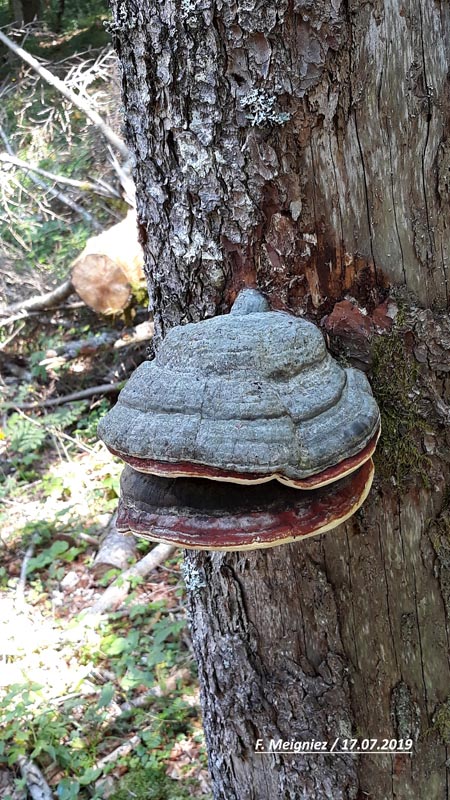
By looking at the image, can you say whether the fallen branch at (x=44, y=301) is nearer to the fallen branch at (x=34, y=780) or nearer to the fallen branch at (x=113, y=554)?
the fallen branch at (x=113, y=554)

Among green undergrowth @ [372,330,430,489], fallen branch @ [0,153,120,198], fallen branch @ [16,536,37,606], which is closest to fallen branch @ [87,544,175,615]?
fallen branch @ [16,536,37,606]

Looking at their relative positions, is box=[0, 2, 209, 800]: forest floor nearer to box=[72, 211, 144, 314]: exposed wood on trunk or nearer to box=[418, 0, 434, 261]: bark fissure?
box=[72, 211, 144, 314]: exposed wood on trunk

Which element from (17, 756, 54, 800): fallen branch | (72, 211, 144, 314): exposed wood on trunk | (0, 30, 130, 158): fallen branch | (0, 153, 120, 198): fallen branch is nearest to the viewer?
(17, 756, 54, 800): fallen branch

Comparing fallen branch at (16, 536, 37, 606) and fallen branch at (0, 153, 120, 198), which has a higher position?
fallen branch at (0, 153, 120, 198)

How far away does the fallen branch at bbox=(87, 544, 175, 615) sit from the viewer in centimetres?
503

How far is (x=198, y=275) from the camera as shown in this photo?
196cm

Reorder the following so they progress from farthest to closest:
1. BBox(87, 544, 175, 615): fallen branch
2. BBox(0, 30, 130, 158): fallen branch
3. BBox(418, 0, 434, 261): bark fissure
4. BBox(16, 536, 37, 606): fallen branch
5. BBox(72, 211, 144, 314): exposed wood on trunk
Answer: BBox(0, 30, 130, 158): fallen branch → BBox(72, 211, 144, 314): exposed wood on trunk → BBox(16, 536, 37, 606): fallen branch → BBox(87, 544, 175, 615): fallen branch → BBox(418, 0, 434, 261): bark fissure

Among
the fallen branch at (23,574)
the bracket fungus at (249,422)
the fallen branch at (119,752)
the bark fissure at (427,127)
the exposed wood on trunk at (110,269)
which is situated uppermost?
the bark fissure at (427,127)

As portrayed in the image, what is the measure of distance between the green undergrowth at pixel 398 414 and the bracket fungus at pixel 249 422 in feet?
0.92

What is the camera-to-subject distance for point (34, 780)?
367 centimetres

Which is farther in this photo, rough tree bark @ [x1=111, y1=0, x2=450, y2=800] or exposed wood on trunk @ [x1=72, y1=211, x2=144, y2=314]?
exposed wood on trunk @ [x1=72, y1=211, x2=144, y2=314]

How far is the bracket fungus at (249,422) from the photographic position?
1.33 meters

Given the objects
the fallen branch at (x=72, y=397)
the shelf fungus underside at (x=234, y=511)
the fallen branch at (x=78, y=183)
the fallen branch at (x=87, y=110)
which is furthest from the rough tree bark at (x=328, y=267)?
the fallen branch at (x=78, y=183)

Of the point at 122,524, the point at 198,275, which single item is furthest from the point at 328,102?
the point at 122,524
